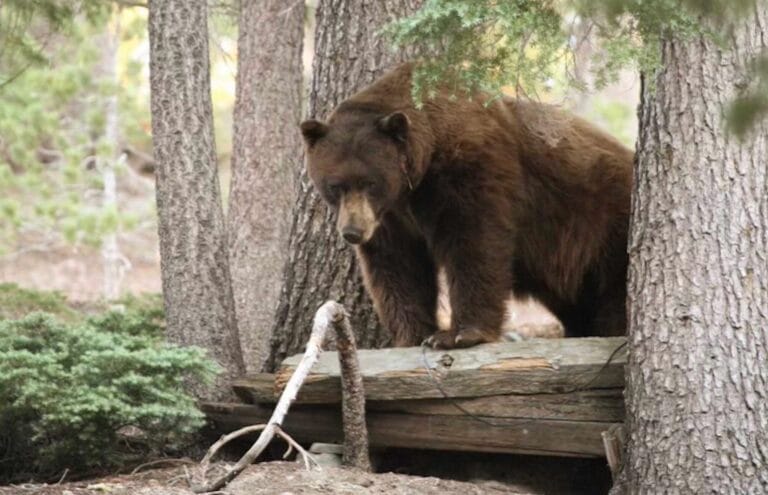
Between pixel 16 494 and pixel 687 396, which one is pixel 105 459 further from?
pixel 687 396

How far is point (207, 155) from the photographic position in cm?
795

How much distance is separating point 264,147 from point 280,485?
5150mm

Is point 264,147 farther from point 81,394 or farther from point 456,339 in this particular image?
point 81,394

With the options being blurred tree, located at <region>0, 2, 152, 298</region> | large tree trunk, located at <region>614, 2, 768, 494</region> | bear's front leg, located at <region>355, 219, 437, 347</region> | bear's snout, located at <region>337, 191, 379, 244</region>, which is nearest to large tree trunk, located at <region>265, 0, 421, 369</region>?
bear's front leg, located at <region>355, 219, 437, 347</region>

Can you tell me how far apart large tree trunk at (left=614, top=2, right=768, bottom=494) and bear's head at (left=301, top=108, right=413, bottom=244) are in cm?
172

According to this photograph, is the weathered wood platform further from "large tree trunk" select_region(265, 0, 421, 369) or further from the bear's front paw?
"large tree trunk" select_region(265, 0, 421, 369)

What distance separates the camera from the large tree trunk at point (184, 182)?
7.81 meters

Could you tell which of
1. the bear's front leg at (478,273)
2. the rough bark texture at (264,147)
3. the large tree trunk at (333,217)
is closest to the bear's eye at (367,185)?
the bear's front leg at (478,273)

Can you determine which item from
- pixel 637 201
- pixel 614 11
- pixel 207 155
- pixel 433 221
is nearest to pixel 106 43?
pixel 207 155

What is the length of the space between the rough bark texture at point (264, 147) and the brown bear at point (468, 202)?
3320mm

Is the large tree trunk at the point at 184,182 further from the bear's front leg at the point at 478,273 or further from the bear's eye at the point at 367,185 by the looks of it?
the bear's front leg at the point at 478,273

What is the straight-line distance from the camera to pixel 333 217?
7.99 meters

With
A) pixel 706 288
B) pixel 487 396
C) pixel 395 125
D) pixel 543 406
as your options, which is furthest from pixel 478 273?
pixel 706 288

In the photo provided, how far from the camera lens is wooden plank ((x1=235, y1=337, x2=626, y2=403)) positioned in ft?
21.2
